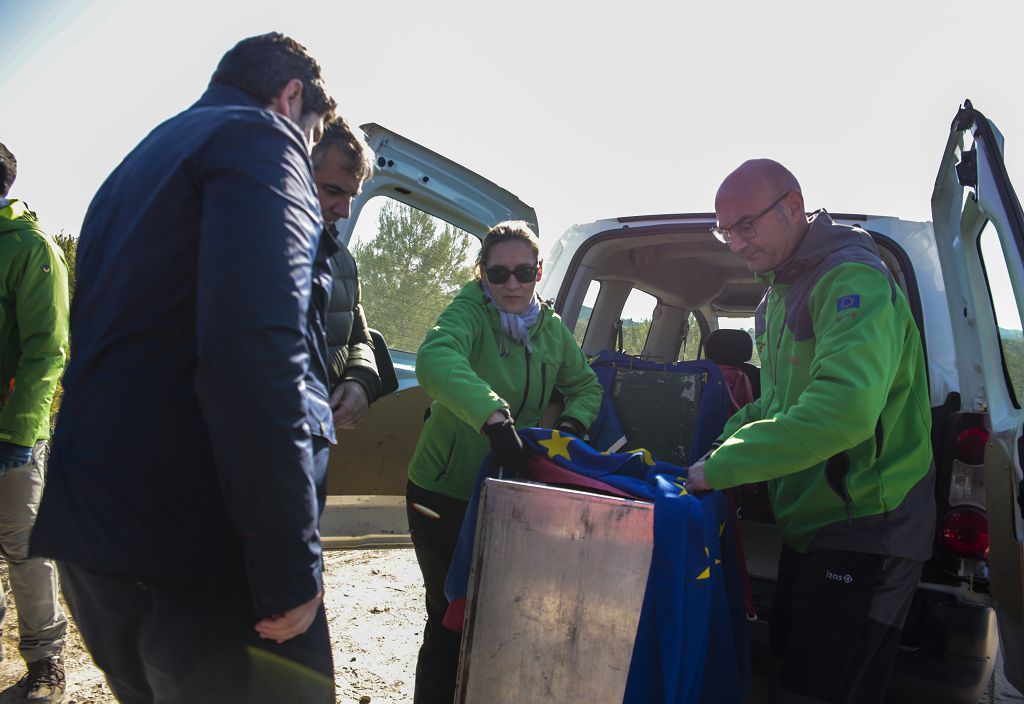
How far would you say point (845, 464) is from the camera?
1825 mm

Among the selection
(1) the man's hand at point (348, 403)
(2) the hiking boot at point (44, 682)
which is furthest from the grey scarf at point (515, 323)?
(2) the hiking boot at point (44, 682)

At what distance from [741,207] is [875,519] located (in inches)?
35.1

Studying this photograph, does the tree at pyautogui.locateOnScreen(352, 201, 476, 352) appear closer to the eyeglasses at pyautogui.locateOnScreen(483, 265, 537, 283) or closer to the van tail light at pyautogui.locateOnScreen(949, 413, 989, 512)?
the eyeglasses at pyautogui.locateOnScreen(483, 265, 537, 283)

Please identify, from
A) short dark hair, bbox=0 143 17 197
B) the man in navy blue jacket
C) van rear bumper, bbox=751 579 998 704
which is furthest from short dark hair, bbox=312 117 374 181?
van rear bumper, bbox=751 579 998 704

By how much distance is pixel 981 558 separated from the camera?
6.91 feet

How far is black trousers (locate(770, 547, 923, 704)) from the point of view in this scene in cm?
180

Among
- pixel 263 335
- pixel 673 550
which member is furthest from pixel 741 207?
pixel 263 335

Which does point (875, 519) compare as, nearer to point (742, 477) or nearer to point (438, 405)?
point (742, 477)

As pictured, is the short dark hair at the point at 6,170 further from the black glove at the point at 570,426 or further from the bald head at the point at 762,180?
the bald head at the point at 762,180

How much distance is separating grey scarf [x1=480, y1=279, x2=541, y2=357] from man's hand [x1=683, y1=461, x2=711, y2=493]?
746mm

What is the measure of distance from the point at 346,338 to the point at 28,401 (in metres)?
1.50

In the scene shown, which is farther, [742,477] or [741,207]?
[741,207]

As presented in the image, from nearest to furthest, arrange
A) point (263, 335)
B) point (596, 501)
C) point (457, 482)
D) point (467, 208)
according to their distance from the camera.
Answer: point (263, 335) → point (596, 501) → point (457, 482) → point (467, 208)

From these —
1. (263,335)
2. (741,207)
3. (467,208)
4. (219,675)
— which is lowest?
(219,675)
